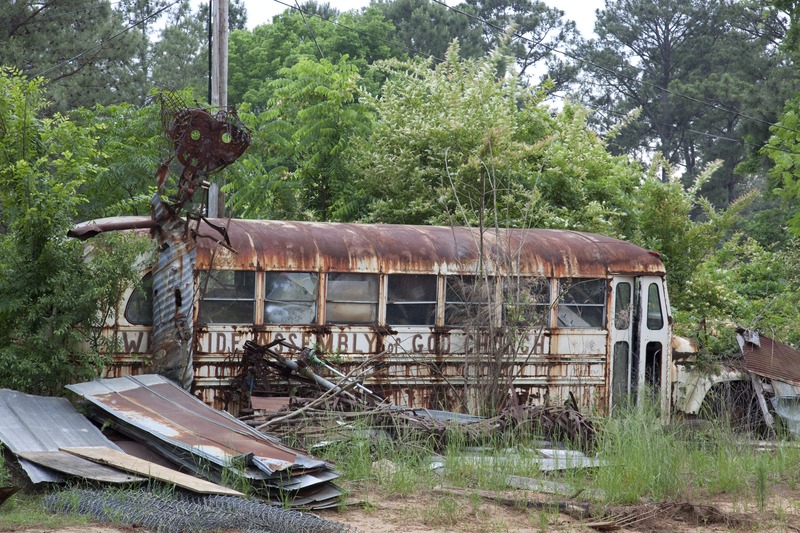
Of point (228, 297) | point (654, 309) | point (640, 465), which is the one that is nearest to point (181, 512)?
point (640, 465)

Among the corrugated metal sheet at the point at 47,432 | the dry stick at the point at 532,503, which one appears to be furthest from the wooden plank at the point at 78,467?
the dry stick at the point at 532,503

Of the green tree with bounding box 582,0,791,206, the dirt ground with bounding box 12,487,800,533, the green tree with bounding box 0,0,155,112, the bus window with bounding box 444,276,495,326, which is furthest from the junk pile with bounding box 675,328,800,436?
the green tree with bounding box 582,0,791,206

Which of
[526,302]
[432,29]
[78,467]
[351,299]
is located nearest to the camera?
[78,467]

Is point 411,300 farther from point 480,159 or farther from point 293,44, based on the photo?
point 293,44

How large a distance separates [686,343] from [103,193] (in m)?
8.98

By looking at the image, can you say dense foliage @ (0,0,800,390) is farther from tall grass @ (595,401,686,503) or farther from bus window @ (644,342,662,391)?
tall grass @ (595,401,686,503)

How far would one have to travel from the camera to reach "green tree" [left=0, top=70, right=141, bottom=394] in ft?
31.6

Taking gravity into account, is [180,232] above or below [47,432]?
above

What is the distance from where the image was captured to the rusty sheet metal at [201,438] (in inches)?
310

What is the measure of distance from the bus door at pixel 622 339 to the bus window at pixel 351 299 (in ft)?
11.2

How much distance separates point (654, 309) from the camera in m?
13.4

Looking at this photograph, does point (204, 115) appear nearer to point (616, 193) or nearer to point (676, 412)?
point (676, 412)

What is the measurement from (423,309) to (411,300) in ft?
→ 0.65

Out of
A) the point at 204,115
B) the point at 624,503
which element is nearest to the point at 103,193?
the point at 204,115
